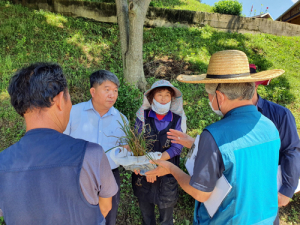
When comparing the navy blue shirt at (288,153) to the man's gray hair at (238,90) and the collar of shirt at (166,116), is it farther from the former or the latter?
the collar of shirt at (166,116)

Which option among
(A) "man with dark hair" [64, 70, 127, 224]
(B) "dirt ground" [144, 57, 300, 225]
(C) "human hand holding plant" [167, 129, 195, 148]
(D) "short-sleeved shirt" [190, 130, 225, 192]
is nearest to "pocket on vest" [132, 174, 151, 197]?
(A) "man with dark hair" [64, 70, 127, 224]

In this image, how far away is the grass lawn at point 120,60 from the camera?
365cm

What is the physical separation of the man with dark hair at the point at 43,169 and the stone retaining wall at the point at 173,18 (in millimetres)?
7312

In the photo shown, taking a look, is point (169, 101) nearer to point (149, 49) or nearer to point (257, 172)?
point (257, 172)

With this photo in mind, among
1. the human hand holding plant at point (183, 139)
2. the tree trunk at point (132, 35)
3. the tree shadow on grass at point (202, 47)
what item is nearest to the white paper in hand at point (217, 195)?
the human hand holding plant at point (183, 139)

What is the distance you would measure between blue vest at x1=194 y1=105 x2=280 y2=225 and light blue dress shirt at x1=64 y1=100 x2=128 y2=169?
127 centimetres

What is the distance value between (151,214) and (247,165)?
1.75m

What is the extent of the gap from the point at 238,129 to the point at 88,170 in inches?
38.0

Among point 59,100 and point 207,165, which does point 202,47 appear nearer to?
point 207,165

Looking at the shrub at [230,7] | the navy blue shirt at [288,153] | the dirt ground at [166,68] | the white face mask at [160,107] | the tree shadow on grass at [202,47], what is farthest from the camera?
the shrub at [230,7]

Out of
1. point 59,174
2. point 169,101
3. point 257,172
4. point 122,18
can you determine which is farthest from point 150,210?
point 122,18

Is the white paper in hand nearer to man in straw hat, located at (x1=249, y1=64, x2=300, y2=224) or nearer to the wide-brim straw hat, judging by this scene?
the wide-brim straw hat

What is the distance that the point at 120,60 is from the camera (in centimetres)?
588

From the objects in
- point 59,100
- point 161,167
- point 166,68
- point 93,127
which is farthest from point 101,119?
point 166,68
